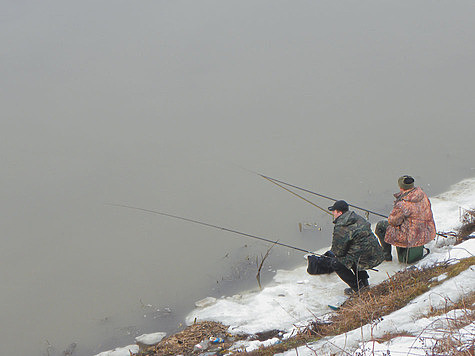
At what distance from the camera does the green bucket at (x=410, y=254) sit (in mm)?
6465

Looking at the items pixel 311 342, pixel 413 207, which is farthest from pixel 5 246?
pixel 413 207

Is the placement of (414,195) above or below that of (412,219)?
above

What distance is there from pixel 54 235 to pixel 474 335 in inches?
268

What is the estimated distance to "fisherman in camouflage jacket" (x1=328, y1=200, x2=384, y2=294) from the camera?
5.83m

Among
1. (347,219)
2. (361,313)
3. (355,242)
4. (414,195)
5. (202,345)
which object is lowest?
(202,345)

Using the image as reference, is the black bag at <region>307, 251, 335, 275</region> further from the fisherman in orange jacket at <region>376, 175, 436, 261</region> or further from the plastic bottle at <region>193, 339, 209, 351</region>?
the plastic bottle at <region>193, 339, 209, 351</region>

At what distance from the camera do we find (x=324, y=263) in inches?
271

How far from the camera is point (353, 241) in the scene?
19.3 ft

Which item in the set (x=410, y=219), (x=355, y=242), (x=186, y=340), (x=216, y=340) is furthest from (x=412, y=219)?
(x=186, y=340)

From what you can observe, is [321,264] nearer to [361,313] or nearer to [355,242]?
[355,242]

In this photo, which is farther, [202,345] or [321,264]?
[321,264]

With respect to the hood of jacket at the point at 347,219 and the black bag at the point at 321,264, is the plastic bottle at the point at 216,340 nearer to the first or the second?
the black bag at the point at 321,264

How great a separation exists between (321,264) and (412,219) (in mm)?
1326

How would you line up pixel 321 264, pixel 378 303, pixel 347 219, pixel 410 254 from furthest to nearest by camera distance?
pixel 321 264, pixel 410 254, pixel 347 219, pixel 378 303
